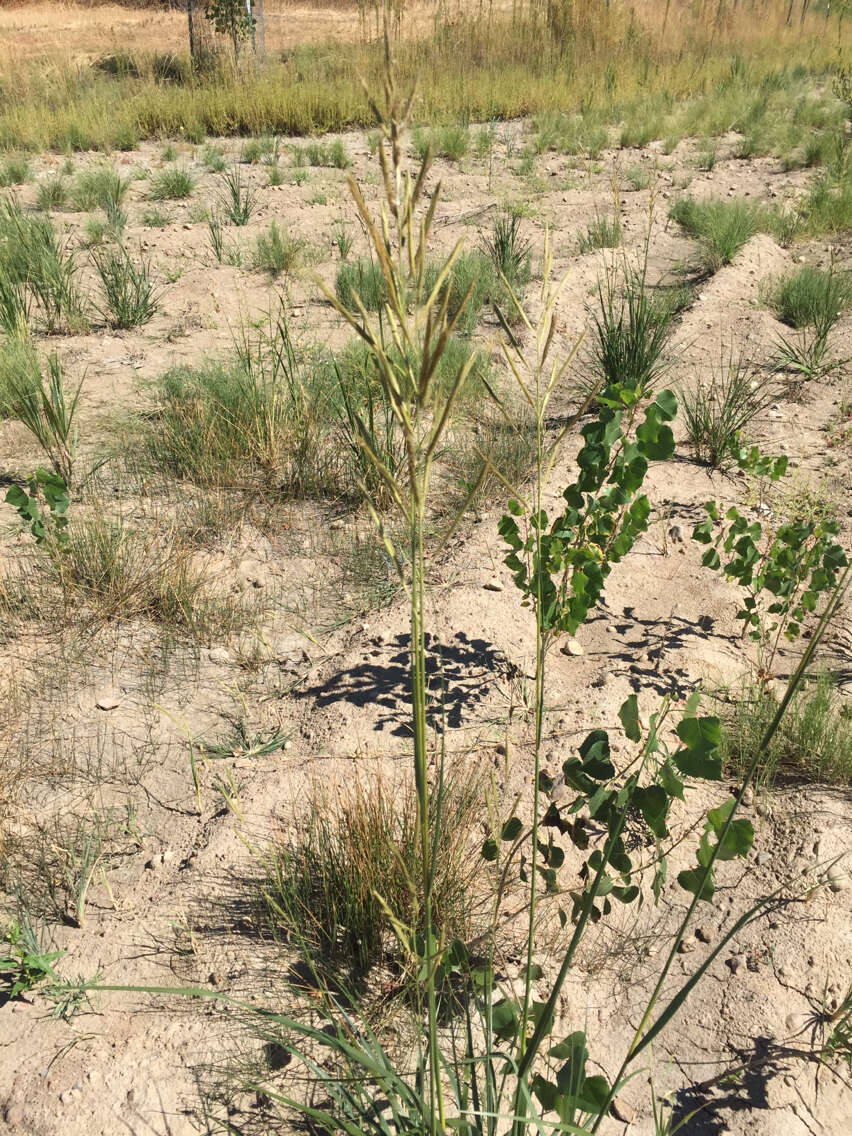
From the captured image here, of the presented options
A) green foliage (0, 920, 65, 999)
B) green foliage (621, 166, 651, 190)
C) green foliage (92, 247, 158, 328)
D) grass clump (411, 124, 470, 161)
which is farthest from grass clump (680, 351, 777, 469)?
grass clump (411, 124, 470, 161)

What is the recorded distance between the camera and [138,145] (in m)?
8.57

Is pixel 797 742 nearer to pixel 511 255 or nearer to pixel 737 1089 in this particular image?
pixel 737 1089

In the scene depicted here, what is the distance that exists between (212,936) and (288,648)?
1.05m

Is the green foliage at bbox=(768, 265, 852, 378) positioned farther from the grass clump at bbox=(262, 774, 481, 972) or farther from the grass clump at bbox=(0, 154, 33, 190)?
the grass clump at bbox=(0, 154, 33, 190)

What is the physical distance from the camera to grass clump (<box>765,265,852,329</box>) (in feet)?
15.3

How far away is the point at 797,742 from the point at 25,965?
187 cm

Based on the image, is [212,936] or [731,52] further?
[731,52]

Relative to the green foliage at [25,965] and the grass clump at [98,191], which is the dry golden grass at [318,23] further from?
the green foliage at [25,965]

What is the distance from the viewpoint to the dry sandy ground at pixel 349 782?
1.69 metres

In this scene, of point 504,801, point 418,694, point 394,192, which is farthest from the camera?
point 504,801

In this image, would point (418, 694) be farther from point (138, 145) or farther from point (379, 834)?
point (138, 145)

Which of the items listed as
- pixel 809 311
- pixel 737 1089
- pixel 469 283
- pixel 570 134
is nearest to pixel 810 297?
pixel 809 311

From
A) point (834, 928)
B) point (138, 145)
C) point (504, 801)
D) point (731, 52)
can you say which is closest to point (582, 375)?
point (504, 801)

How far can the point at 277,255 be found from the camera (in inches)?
217
